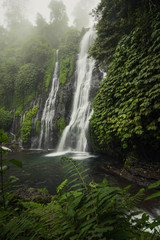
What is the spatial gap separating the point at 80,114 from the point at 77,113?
2.63 ft

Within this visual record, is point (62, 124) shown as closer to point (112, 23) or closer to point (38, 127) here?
point (38, 127)

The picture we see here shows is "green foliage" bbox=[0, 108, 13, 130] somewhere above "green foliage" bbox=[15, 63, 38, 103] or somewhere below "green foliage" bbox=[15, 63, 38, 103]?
below

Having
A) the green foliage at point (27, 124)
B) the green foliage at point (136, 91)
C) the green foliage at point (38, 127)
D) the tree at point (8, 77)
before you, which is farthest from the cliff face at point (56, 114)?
the green foliage at point (136, 91)

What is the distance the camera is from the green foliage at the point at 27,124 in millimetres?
15874

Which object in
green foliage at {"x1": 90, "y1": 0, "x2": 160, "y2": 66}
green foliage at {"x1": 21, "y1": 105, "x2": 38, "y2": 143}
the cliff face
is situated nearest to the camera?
green foliage at {"x1": 90, "y1": 0, "x2": 160, "y2": 66}

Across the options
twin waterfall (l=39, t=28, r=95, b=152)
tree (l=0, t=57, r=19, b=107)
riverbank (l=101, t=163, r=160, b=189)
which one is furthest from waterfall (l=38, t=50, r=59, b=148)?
riverbank (l=101, t=163, r=160, b=189)

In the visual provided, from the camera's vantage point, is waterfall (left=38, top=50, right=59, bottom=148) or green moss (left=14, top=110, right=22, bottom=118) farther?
green moss (left=14, top=110, right=22, bottom=118)

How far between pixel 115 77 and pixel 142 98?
79.5 inches

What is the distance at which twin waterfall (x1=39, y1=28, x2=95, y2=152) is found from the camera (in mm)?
12859

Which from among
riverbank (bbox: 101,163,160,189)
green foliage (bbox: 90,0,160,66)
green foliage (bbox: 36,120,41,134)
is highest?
green foliage (bbox: 90,0,160,66)

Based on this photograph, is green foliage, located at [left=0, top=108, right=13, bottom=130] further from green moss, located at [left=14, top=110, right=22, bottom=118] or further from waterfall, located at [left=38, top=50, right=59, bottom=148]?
waterfall, located at [left=38, top=50, right=59, bottom=148]

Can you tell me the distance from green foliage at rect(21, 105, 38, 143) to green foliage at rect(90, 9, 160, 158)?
1277cm

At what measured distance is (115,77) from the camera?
5.73 metres

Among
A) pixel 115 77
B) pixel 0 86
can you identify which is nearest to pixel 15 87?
pixel 0 86
